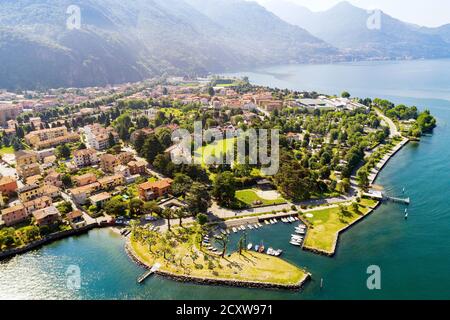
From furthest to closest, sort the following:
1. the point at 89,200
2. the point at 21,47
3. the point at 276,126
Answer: the point at 21,47 < the point at 276,126 < the point at 89,200

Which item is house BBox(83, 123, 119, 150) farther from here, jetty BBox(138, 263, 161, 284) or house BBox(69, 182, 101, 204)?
jetty BBox(138, 263, 161, 284)

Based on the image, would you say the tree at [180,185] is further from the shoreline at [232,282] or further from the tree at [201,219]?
the shoreline at [232,282]

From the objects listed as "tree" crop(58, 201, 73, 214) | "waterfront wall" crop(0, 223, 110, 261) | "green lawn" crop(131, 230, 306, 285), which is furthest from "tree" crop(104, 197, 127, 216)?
"green lawn" crop(131, 230, 306, 285)

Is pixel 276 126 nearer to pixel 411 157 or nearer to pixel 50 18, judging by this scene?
pixel 411 157

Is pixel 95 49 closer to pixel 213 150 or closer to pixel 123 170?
pixel 213 150

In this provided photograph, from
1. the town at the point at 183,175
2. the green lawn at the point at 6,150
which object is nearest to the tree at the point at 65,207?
the town at the point at 183,175

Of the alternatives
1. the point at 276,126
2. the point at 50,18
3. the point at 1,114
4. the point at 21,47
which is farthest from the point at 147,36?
the point at 276,126
